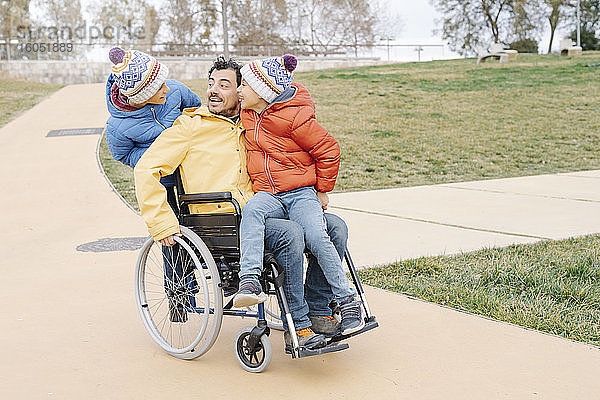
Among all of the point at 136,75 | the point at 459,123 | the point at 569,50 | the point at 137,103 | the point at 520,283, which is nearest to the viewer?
the point at 136,75

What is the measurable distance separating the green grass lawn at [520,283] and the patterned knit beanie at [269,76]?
5.64 ft

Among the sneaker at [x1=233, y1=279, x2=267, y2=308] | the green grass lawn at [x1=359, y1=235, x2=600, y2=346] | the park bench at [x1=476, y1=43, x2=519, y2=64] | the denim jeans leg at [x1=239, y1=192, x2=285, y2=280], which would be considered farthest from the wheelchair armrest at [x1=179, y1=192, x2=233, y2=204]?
the park bench at [x1=476, y1=43, x2=519, y2=64]

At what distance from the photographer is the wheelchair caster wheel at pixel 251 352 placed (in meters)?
3.49

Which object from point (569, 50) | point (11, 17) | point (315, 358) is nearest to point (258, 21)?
point (11, 17)

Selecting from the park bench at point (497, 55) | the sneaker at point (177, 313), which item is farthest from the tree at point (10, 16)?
the sneaker at point (177, 313)

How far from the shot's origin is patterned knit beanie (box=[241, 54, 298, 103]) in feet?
11.9

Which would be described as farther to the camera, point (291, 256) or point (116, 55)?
point (116, 55)

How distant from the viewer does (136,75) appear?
3.84m

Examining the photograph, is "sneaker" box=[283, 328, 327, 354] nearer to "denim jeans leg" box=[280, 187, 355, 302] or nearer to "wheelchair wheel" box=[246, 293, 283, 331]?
"denim jeans leg" box=[280, 187, 355, 302]

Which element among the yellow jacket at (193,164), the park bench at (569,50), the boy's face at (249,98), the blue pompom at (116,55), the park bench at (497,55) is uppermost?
the park bench at (569,50)

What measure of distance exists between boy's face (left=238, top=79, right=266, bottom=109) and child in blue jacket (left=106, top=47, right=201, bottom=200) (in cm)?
50

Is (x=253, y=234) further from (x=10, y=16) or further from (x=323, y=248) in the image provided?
(x=10, y=16)

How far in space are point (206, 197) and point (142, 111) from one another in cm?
74

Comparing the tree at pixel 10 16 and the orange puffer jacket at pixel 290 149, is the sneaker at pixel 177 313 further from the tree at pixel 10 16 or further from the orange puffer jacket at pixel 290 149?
the tree at pixel 10 16
